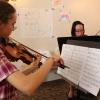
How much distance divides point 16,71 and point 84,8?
2993 millimetres

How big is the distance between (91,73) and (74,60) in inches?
8.7

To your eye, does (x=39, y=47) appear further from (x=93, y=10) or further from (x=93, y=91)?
(x=93, y=91)

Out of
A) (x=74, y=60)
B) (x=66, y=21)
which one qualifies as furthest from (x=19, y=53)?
(x=66, y=21)

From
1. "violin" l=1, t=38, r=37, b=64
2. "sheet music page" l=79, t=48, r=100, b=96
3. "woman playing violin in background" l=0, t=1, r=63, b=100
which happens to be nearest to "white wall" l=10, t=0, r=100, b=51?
"violin" l=1, t=38, r=37, b=64

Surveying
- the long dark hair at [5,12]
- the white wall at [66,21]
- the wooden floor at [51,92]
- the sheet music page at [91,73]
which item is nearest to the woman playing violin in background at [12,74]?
the long dark hair at [5,12]

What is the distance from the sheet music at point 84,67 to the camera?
1.38 metres

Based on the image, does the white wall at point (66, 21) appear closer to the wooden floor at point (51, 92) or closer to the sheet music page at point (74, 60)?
the wooden floor at point (51, 92)

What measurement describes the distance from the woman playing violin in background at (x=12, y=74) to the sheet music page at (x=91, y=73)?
361mm

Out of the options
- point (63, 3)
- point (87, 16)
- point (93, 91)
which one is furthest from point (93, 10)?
point (93, 91)

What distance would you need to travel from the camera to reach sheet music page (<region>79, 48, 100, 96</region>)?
1.36 metres

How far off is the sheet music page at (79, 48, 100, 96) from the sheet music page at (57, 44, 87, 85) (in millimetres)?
54

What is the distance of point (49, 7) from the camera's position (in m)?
3.39

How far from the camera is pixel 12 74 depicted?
1000 millimetres

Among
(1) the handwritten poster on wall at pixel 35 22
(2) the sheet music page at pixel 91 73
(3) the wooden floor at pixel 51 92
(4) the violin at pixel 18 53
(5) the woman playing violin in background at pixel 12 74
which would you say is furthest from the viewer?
(1) the handwritten poster on wall at pixel 35 22
